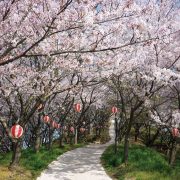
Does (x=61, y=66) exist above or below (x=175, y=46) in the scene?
below

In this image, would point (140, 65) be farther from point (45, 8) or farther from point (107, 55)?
point (45, 8)

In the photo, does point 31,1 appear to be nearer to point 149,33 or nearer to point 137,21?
point 137,21

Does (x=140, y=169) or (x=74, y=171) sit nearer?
(x=140, y=169)

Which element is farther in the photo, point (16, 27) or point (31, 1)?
point (16, 27)

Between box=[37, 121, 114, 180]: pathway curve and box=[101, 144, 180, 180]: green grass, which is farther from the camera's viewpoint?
box=[37, 121, 114, 180]: pathway curve

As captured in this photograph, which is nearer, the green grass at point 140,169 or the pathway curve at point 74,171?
the green grass at point 140,169

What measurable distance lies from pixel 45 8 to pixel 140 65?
Answer: 29.9 feet

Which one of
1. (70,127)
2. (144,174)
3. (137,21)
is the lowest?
(144,174)

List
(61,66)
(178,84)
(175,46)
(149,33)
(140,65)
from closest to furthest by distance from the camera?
(61,66), (149,33), (140,65), (175,46), (178,84)

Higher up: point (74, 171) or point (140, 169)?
point (140, 169)

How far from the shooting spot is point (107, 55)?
552 inches

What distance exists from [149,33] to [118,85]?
Answer: 429 cm

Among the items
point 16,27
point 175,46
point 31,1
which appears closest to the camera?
point 31,1

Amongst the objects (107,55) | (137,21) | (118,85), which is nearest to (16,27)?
(137,21)
